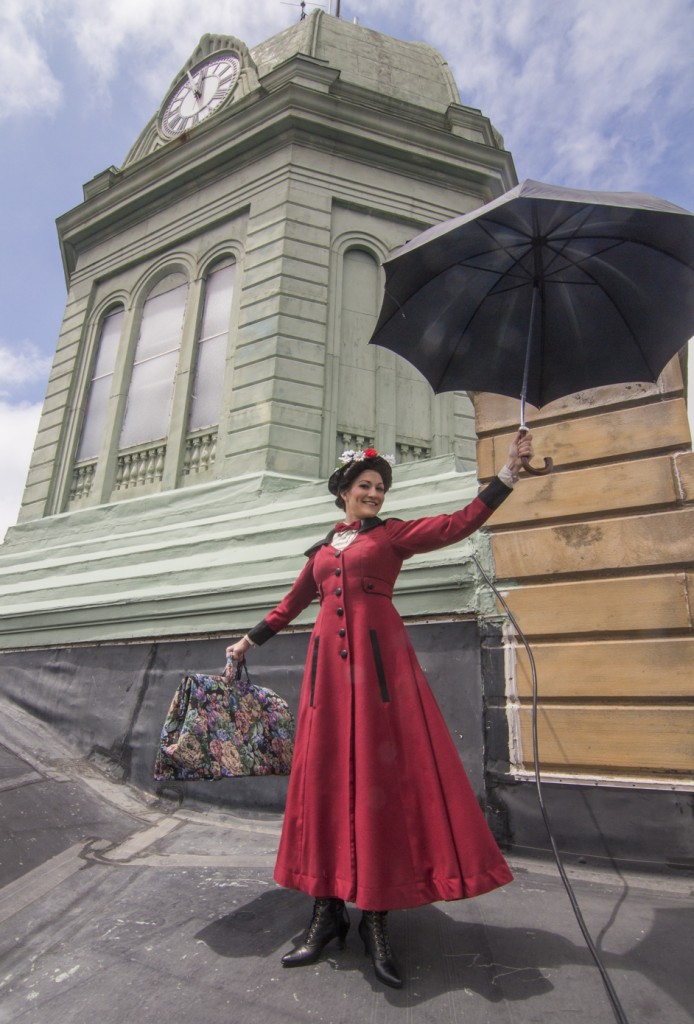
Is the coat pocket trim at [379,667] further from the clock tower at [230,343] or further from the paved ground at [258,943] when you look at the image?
the clock tower at [230,343]

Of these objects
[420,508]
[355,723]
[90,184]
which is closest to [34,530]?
[420,508]

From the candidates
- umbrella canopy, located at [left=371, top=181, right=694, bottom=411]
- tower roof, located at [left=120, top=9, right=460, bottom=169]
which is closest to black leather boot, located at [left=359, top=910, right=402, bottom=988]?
umbrella canopy, located at [left=371, top=181, right=694, bottom=411]

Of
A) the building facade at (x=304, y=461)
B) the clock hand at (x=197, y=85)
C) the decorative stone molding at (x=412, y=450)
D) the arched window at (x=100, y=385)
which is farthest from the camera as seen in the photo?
the clock hand at (x=197, y=85)

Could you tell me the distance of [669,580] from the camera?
3.76 m

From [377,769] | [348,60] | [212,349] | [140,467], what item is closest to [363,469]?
[377,769]

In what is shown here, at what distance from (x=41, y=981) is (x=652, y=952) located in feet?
7.54

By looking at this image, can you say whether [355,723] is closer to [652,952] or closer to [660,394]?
[652,952]

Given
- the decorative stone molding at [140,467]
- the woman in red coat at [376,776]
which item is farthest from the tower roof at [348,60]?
the woman in red coat at [376,776]

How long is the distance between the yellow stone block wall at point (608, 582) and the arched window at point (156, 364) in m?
6.28

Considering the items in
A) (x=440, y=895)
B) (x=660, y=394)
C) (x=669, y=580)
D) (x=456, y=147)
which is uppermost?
(x=456, y=147)

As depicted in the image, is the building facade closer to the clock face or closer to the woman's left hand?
the clock face

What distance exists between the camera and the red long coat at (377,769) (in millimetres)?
2330

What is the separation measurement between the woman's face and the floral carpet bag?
93cm

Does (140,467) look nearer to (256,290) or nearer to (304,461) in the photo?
(304,461)
